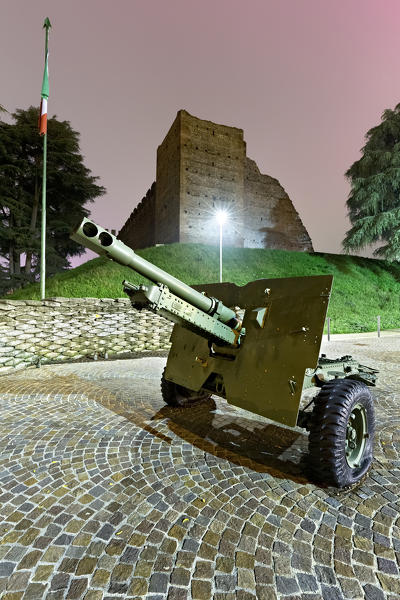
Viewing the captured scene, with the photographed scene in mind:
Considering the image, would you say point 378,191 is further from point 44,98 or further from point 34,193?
point 34,193

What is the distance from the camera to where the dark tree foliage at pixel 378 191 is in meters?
23.8

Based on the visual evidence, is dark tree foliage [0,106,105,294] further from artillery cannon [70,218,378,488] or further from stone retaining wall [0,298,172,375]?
artillery cannon [70,218,378,488]

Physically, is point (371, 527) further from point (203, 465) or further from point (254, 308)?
point (254, 308)

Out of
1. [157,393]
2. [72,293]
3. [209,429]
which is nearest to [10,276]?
[72,293]

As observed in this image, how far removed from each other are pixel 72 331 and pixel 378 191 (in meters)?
28.0

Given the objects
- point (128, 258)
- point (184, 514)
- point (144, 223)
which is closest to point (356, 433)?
point (184, 514)

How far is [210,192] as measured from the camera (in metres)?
28.8

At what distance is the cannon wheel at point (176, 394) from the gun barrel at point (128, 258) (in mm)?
1626

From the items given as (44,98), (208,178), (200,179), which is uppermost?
(208,178)

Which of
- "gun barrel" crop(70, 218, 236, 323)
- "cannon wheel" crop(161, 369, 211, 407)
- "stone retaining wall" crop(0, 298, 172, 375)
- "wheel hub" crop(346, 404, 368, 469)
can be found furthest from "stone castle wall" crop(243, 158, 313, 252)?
"wheel hub" crop(346, 404, 368, 469)

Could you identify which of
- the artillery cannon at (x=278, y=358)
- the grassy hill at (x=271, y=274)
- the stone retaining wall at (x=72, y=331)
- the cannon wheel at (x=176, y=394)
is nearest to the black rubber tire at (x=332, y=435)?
the artillery cannon at (x=278, y=358)

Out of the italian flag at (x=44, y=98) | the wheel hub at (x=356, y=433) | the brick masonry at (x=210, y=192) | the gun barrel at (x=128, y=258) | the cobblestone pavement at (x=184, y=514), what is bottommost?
the cobblestone pavement at (x=184, y=514)

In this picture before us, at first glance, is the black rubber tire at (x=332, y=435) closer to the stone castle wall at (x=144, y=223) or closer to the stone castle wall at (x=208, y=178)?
the stone castle wall at (x=208, y=178)

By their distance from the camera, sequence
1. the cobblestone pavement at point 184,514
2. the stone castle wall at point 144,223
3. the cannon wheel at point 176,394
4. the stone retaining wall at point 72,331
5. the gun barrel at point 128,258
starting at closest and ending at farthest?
the cobblestone pavement at point 184,514 → the gun barrel at point 128,258 → the cannon wheel at point 176,394 → the stone retaining wall at point 72,331 → the stone castle wall at point 144,223
